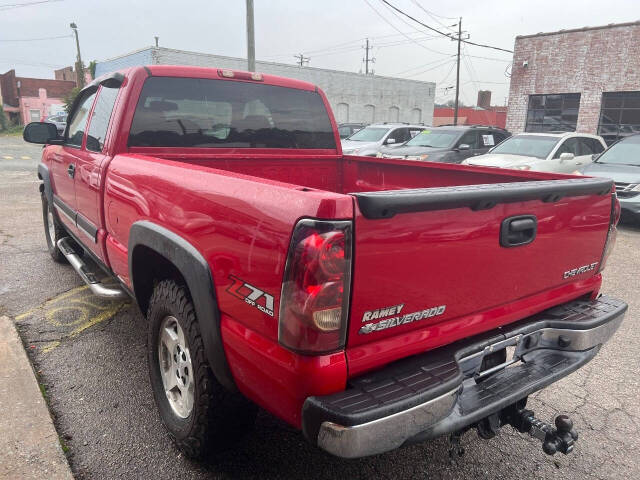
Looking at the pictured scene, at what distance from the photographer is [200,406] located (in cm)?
212

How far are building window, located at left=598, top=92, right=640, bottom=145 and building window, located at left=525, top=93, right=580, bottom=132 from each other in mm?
910

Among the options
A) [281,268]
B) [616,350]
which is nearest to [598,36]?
[616,350]

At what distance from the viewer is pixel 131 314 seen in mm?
4137

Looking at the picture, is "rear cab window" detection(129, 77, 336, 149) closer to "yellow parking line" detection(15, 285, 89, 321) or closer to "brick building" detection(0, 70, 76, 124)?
"yellow parking line" detection(15, 285, 89, 321)

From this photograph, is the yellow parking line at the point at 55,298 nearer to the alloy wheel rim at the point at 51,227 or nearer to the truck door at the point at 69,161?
the truck door at the point at 69,161

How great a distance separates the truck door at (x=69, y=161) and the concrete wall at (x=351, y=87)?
776 inches

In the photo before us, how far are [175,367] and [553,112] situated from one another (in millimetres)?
19952

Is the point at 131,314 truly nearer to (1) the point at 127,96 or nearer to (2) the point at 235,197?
(1) the point at 127,96

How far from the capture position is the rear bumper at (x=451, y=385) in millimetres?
1581

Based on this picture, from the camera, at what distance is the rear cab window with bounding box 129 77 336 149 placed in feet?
10.3

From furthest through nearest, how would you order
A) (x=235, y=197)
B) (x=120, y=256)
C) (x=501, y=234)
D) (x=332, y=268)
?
1. (x=120, y=256)
2. (x=501, y=234)
3. (x=235, y=197)
4. (x=332, y=268)

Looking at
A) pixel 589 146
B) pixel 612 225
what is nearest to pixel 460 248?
pixel 612 225

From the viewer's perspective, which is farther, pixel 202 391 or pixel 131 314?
pixel 131 314

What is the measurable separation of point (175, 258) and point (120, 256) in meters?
0.92
